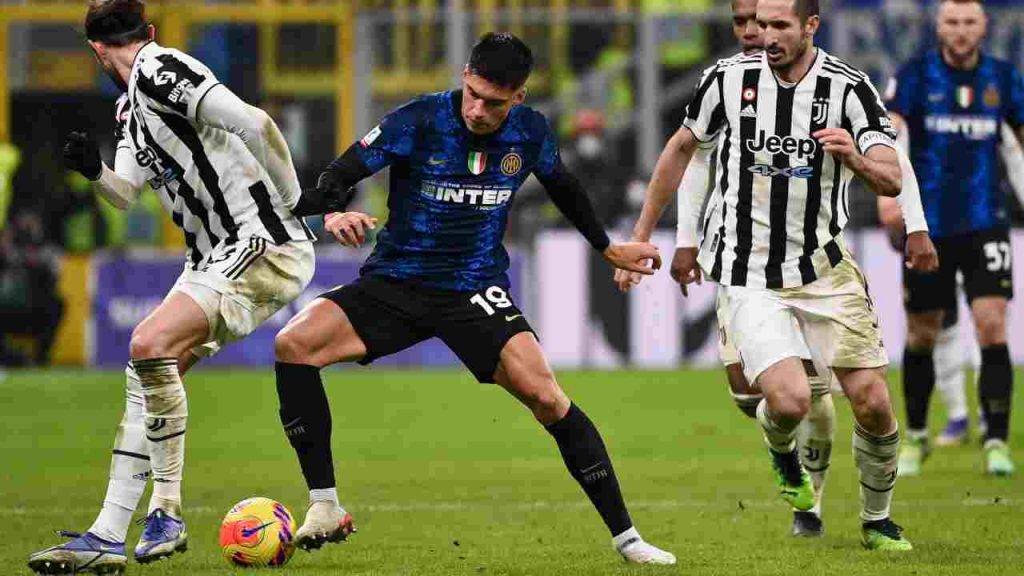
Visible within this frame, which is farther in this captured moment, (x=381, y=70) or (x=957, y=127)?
(x=381, y=70)

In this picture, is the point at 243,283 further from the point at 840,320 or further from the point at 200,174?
the point at 840,320

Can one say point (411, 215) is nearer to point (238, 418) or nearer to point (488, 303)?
point (488, 303)

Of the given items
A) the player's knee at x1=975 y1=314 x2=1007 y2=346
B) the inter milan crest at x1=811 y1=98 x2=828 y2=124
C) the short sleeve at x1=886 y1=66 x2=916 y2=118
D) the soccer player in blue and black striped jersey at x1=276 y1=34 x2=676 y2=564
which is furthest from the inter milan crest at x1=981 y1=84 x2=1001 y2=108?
the soccer player in blue and black striped jersey at x1=276 y1=34 x2=676 y2=564

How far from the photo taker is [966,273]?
1088cm

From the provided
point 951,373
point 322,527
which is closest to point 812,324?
point 322,527

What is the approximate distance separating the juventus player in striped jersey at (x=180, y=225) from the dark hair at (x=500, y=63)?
96cm

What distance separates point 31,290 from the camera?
2028 centimetres

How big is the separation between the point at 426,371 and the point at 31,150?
733 cm

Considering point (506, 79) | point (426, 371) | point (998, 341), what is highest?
point (506, 79)

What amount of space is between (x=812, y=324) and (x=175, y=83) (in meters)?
2.56

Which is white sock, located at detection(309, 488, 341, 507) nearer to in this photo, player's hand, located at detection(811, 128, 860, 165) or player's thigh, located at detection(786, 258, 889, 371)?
player's thigh, located at detection(786, 258, 889, 371)

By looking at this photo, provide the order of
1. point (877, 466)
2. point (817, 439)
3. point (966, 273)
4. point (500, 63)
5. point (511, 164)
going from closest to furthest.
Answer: point (500, 63) < point (511, 164) < point (877, 466) < point (817, 439) < point (966, 273)

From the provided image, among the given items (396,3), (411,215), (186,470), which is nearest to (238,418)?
(186,470)

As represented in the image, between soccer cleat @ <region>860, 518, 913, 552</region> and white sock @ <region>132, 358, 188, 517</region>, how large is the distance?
2630 mm
